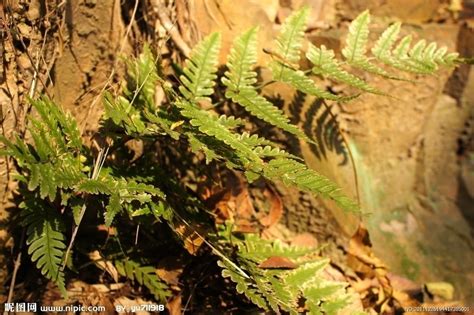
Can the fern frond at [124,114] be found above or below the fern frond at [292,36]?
below

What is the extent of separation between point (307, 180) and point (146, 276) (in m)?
0.80

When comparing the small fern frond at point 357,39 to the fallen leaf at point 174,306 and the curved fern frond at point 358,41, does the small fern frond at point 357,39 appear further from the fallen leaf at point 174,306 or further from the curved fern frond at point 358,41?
the fallen leaf at point 174,306

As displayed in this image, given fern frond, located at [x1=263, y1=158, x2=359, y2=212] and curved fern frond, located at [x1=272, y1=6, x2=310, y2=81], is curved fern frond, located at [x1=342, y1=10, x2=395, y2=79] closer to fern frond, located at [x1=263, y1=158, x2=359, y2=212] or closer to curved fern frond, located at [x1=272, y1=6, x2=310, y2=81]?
curved fern frond, located at [x1=272, y1=6, x2=310, y2=81]

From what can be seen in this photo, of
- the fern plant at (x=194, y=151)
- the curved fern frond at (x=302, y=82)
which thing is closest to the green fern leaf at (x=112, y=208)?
the fern plant at (x=194, y=151)

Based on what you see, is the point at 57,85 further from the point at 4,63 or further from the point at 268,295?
the point at 268,295

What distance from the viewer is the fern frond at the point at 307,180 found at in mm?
1903

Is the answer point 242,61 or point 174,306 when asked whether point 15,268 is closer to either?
point 174,306

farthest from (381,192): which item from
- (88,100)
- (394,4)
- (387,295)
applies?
(88,100)

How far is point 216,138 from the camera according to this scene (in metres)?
1.96

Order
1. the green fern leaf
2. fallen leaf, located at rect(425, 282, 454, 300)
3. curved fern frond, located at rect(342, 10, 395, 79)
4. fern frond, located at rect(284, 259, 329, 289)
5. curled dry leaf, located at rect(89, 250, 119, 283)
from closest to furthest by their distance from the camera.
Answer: the green fern leaf
fern frond, located at rect(284, 259, 329, 289)
curled dry leaf, located at rect(89, 250, 119, 283)
curved fern frond, located at rect(342, 10, 395, 79)
fallen leaf, located at rect(425, 282, 454, 300)

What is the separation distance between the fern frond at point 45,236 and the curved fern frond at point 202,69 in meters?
0.71

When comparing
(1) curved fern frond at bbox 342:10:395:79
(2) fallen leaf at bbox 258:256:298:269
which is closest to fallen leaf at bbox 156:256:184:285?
(2) fallen leaf at bbox 258:256:298:269

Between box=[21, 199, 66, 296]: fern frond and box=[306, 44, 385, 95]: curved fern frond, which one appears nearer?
box=[21, 199, 66, 296]: fern frond

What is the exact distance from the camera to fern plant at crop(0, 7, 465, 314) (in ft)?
6.16
